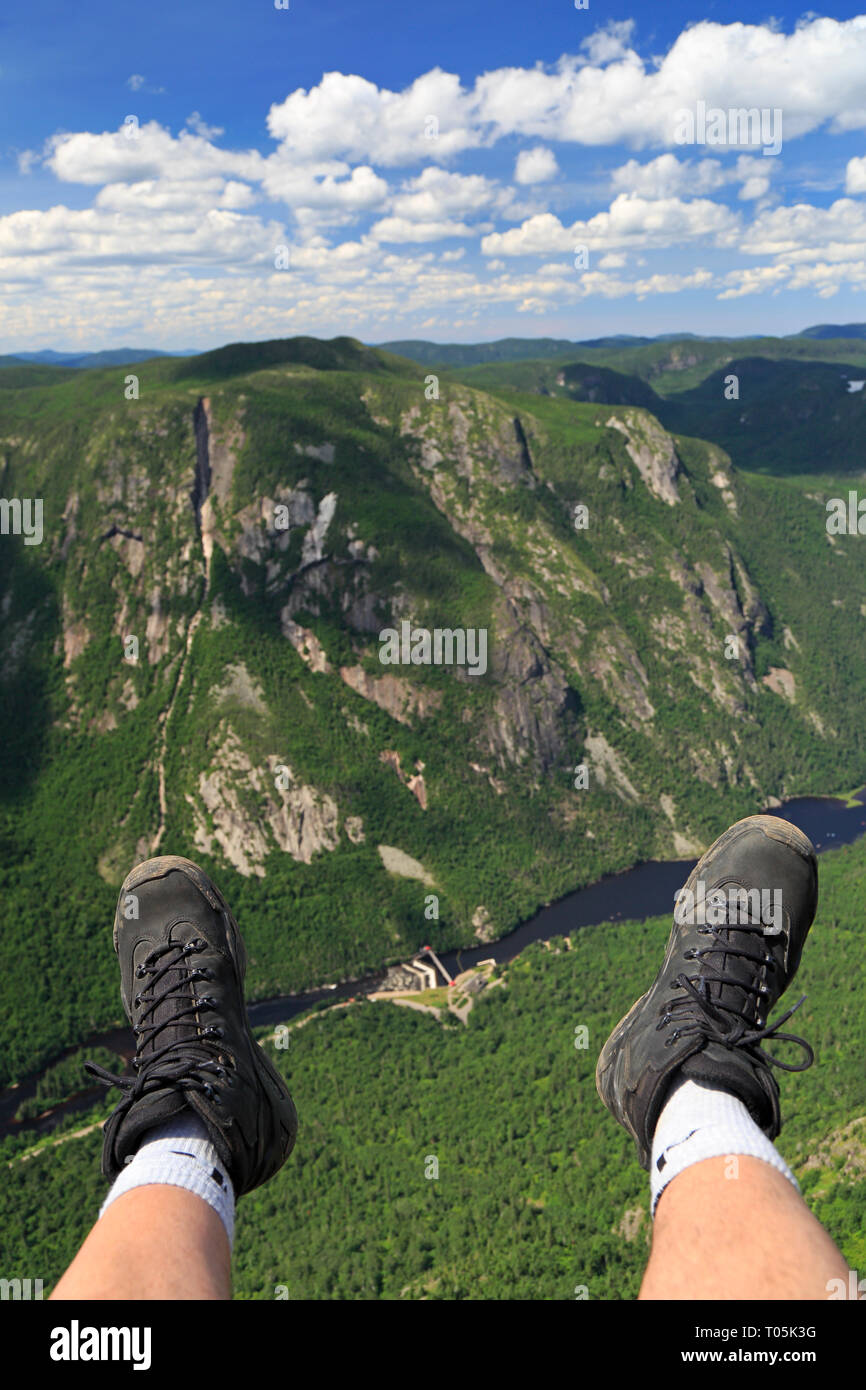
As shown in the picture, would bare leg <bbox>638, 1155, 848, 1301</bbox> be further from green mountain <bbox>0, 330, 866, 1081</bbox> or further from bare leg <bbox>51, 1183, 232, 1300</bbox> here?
green mountain <bbox>0, 330, 866, 1081</bbox>

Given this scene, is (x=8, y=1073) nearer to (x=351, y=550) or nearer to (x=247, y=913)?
(x=247, y=913)

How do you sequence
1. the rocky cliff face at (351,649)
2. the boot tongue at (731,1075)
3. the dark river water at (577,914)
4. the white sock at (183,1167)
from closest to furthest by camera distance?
the white sock at (183,1167) → the boot tongue at (731,1075) → the dark river water at (577,914) → the rocky cliff face at (351,649)

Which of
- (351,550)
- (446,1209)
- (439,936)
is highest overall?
(351,550)

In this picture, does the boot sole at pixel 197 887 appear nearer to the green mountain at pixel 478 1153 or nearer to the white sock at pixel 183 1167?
the white sock at pixel 183 1167

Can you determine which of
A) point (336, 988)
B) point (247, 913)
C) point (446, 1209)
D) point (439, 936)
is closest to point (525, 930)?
point (439, 936)

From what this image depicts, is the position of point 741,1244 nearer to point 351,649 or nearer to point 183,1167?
point 183,1167

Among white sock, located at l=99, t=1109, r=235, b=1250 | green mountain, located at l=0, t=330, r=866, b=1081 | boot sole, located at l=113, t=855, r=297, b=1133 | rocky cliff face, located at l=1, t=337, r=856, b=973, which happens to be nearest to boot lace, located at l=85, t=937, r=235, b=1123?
white sock, located at l=99, t=1109, r=235, b=1250

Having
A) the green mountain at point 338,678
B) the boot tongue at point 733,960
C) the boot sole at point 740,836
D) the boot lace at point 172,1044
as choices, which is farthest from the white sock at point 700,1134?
the green mountain at point 338,678
